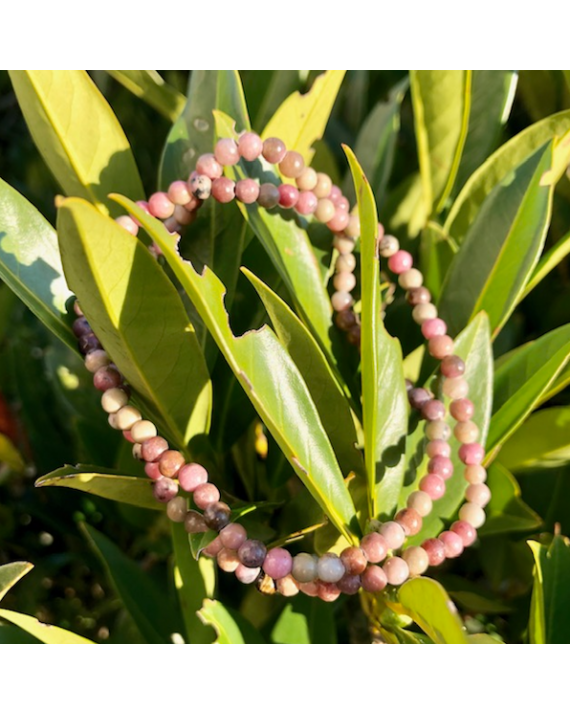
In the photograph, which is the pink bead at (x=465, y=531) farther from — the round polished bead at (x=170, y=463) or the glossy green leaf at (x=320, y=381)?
the round polished bead at (x=170, y=463)

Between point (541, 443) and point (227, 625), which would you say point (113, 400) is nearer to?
point (227, 625)

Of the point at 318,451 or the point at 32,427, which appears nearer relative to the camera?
the point at 318,451

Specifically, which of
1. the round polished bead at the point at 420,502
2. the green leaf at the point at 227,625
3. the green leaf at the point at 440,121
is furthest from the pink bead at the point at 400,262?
the green leaf at the point at 227,625

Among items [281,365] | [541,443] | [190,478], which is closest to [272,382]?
[281,365]
